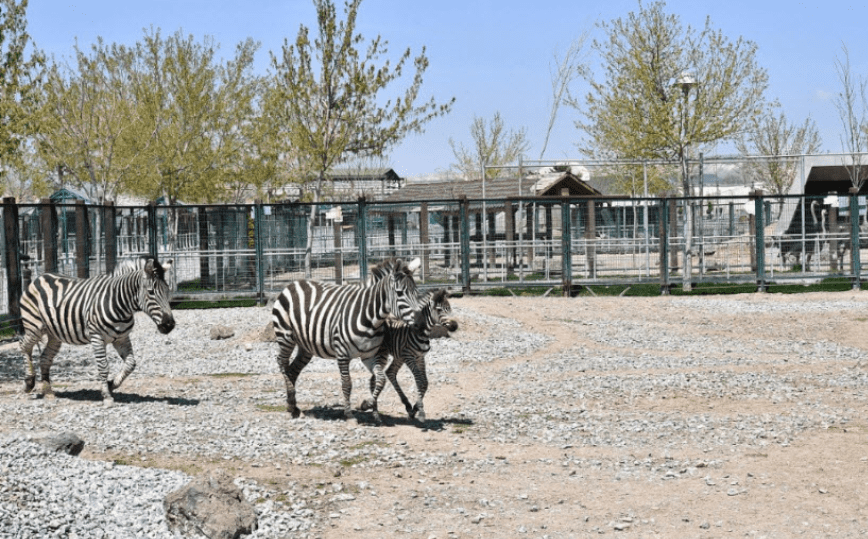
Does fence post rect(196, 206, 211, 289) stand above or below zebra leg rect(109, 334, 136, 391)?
above

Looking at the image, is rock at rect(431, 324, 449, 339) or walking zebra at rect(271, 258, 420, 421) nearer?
walking zebra at rect(271, 258, 420, 421)

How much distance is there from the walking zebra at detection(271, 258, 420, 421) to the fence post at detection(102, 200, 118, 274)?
36.9ft

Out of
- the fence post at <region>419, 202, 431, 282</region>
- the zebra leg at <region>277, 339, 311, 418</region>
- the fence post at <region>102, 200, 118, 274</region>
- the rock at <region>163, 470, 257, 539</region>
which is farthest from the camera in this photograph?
the fence post at <region>419, 202, 431, 282</region>

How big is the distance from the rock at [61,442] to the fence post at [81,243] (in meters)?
10.7

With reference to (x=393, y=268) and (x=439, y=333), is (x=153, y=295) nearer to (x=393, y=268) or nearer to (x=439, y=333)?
(x=393, y=268)

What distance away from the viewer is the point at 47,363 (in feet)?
37.8

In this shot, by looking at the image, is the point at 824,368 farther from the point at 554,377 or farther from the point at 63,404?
the point at 63,404

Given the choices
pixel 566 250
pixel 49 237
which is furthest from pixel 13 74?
pixel 566 250

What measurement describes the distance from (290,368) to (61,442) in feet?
8.85

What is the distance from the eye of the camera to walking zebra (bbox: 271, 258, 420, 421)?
31.0ft

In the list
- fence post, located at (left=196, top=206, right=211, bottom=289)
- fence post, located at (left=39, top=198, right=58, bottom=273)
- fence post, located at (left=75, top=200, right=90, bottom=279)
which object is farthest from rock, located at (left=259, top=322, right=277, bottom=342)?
fence post, located at (left=196, top=206, right=211, bottom=289)

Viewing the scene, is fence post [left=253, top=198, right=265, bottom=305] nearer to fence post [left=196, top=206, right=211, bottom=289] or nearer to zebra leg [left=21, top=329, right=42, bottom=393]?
fence post [left=196, top=206, right=211, bottom=289]

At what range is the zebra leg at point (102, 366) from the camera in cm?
1081

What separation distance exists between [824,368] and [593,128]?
831 inches
